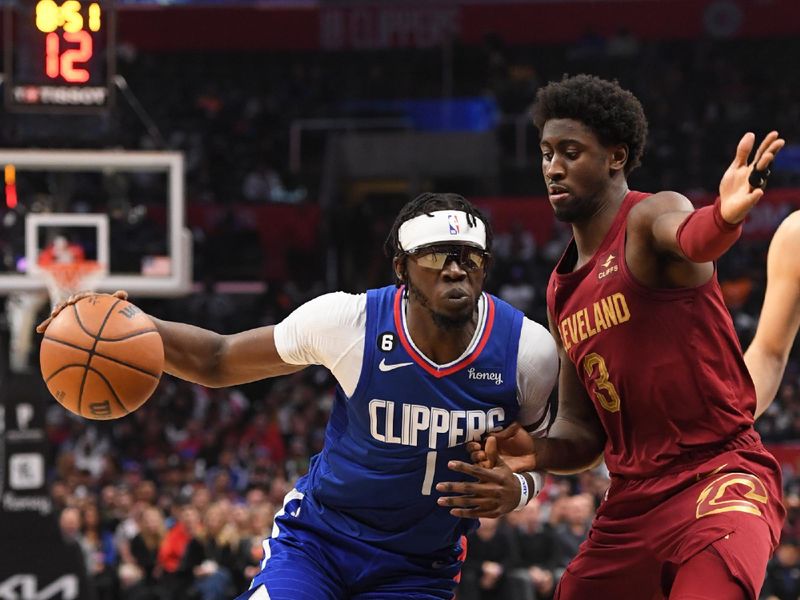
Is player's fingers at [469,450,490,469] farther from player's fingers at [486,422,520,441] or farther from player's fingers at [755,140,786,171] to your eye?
player's fingers at [755,140,786,171]

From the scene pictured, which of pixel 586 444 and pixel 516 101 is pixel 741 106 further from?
pixel 586 444

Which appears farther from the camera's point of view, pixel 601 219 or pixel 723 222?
pixel 601 219

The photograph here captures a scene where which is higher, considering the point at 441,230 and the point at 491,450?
the point at 441,230

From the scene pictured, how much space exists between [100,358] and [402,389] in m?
1.03

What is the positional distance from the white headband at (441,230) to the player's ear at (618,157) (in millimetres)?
491

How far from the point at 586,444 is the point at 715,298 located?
0.74 meters

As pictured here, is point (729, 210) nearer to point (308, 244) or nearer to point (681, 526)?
point (681, 526)

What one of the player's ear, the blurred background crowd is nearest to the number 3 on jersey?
the player's ear

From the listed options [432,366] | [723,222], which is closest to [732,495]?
[723,222]

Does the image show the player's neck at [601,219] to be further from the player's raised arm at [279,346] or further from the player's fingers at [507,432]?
the player's raised arm at [279,346]

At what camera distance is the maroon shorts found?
4117 mm

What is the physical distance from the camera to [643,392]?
4.34 m

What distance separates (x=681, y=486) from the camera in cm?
434

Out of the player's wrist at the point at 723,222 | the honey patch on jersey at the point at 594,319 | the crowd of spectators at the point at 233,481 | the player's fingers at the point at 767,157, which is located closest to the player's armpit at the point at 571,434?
the honey patch on jersey at the point at 594,319
